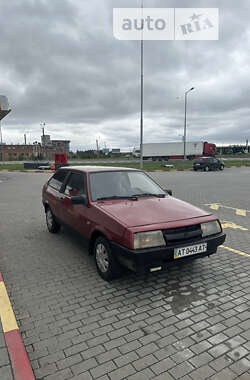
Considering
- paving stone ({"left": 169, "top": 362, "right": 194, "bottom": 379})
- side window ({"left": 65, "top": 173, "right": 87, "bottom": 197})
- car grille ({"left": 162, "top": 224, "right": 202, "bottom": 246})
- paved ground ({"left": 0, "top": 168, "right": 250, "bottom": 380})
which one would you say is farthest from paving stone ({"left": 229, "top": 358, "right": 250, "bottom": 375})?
side window ({"left": 65, "top": 173, "right": 87, "bottom": 197})

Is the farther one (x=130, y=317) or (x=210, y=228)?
(x=210, y=228)

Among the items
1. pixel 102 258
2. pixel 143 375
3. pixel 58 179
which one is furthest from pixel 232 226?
pixel 143 375

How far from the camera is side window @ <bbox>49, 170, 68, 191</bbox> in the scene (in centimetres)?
522

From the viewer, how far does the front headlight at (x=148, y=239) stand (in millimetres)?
3012

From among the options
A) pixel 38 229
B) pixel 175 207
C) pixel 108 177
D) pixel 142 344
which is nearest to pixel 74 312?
pixel 142 344

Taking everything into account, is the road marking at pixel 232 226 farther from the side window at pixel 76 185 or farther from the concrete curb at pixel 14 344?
the concrete curb at pixel 14 344

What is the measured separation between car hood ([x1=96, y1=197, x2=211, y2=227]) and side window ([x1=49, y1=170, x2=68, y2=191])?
1740 millimetres

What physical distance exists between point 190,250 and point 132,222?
828 mm

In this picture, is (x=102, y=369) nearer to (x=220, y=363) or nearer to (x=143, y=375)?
(x=143, y=375)

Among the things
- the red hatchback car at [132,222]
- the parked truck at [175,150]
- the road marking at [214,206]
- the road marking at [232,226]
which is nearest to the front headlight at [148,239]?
the red hatchback car at [132,222]

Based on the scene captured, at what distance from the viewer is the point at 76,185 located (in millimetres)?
4543

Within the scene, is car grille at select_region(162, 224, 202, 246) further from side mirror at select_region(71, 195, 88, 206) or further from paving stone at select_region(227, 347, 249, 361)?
side mirror at select_region(71, 195, 88, 206)

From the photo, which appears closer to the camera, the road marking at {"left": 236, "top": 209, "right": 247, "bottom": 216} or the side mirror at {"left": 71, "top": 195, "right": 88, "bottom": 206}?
the side mirror at {"left": 71, "top": 195, "right": 88, "bottom": 206}

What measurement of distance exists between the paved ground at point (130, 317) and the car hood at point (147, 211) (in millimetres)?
913
